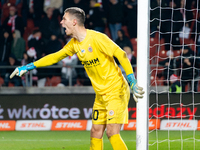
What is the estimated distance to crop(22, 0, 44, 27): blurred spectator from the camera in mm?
11242

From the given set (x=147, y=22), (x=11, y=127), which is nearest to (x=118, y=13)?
(x=11, y=127)

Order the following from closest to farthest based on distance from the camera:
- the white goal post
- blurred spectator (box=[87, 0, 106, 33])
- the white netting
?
the white goal post < the white netting < blurred spectator (box=[87, 0, 106, 33])

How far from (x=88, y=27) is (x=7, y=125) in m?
3.66

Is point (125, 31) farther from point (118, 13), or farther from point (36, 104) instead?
point (36, 104)

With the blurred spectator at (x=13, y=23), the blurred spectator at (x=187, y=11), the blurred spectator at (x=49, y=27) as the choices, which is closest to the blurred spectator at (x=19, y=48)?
the blurred spectator at (x=13, y=23)

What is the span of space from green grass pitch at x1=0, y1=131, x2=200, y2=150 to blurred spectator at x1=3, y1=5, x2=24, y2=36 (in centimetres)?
327

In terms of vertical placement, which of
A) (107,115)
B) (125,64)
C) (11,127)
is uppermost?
(125,64)

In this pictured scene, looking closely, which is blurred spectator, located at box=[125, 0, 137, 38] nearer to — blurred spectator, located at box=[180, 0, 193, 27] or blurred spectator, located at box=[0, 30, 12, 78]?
blurred spectator, located at box=[180, 0, 193, 27]

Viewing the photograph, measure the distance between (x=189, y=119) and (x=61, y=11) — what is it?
197 inches

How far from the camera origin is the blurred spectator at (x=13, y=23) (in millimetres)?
10742

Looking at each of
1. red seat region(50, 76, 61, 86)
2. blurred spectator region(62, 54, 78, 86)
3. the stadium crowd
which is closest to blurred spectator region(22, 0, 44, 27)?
the stadium crowd

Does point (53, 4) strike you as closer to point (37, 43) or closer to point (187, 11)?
point (37, 43)

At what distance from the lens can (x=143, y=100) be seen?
169 inches

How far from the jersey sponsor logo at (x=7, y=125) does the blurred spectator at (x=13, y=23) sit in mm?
2836
